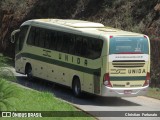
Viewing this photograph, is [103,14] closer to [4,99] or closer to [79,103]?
[79,103]

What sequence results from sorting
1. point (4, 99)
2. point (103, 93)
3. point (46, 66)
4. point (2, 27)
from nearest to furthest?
point (4, 99) → point (103, 93) → point (46, 66) → point (2, 27)

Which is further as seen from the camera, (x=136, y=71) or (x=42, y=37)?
(x=42, y=37)

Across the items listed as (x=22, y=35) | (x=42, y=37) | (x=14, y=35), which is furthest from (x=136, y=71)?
(x=14, y=35)

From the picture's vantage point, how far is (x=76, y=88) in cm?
2233

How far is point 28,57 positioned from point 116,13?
8228mm

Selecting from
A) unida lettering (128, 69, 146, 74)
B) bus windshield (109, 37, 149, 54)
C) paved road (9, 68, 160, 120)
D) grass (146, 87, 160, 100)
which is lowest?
grass (146, 87, 160, 100)

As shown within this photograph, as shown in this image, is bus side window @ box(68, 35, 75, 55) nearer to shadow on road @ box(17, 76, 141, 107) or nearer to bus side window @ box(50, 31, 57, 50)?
bus side window @ box(50, 31, 57, 50)

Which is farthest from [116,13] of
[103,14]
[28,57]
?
[28,57]

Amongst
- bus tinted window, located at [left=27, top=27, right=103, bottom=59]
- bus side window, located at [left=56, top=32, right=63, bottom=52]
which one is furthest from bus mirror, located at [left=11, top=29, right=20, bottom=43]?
bus side window, located at [left=56, top=32, right=63, bottom=52]

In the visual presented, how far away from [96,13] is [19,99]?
751 inches

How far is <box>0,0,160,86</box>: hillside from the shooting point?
28938 millimetres

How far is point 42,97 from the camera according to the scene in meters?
18.5

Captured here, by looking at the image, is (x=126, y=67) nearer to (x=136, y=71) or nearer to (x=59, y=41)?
(x=136, y=71)

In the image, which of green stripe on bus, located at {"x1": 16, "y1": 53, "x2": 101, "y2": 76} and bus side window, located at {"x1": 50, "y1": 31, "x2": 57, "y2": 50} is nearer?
green stripe on bus, located at {"x1": 16, "y1": 53, "x2": 101, "y2": 76}
